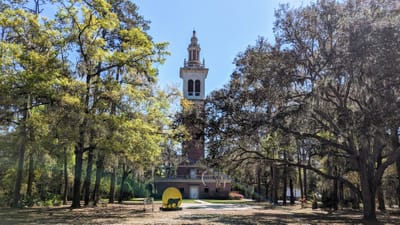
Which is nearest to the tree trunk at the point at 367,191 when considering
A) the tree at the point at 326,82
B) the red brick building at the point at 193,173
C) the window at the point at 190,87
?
the tree at the point at 326,82

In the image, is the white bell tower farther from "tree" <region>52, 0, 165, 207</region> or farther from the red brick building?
"tree" <region>52, 0, 165, 207</region>

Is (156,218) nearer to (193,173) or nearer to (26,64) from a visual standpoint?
(26,64)

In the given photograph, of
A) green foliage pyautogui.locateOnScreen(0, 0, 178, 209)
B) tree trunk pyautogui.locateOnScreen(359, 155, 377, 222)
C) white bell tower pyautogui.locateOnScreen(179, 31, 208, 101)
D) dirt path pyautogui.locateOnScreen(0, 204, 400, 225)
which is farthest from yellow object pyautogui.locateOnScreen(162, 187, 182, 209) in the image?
white bell tower pyautogui.locateOnScreen(179, 31, 208, 101)

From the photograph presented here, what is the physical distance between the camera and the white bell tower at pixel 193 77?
54375mm

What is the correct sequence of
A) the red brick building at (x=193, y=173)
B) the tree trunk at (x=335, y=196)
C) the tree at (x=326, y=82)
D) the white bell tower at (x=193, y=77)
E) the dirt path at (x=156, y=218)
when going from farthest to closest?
the white bell tower at (x=193, y=77) → the red brick building at (x=193, y=173) → the tree trunk at (x=335, y=196) → the dirt path at (x=156, y=218) → the tree at (x=326, y=82)

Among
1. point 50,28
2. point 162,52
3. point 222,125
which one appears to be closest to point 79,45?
point 50,28

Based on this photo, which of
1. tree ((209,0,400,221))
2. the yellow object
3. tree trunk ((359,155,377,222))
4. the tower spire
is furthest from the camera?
the tower spire

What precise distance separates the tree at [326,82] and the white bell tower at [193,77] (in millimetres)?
36562

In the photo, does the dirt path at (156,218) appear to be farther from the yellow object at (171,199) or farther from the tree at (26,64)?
the tree at (26,64)

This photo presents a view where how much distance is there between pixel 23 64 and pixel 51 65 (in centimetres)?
115

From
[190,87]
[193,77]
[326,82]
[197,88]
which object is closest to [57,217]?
[326,82]

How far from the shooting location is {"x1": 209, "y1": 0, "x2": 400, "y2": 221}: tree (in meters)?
12.0

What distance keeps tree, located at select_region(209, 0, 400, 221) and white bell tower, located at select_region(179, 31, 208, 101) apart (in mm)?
36562

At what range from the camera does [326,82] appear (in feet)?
43.8
